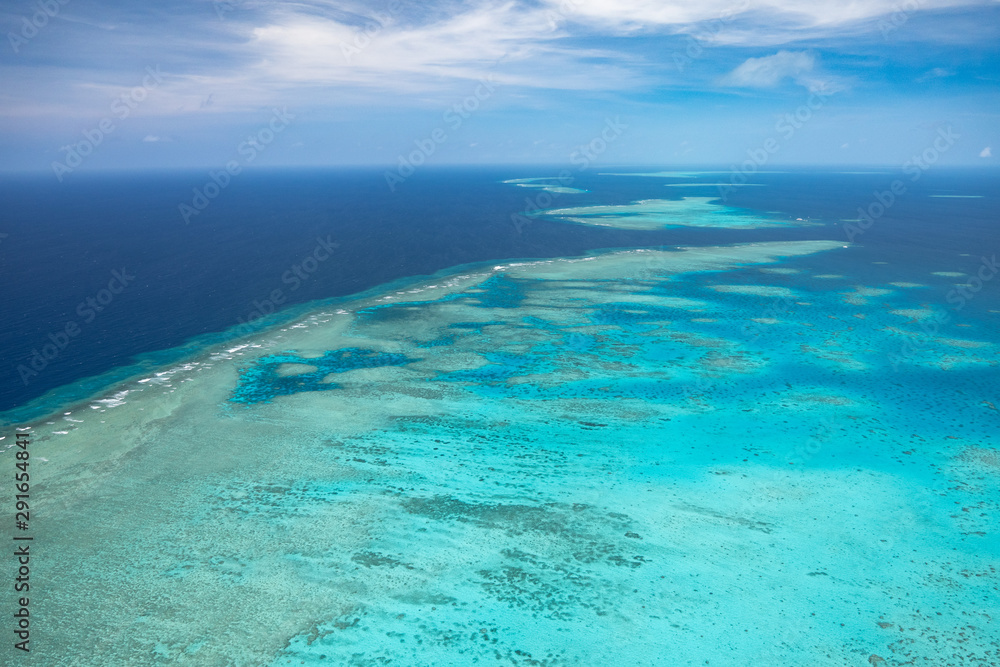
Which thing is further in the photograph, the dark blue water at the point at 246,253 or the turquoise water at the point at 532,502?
the dark blue water at the point at 246,253

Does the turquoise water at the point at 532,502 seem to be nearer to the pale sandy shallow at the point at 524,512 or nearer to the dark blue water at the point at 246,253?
the pale sandy shallow at the point at 524,512

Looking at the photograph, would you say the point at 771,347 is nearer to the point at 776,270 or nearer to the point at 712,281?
the point at 712,281

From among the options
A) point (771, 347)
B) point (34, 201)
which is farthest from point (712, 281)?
point (34, 201)

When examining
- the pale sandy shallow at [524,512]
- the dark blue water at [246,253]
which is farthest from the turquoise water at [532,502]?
the dark blue water at [246,253]

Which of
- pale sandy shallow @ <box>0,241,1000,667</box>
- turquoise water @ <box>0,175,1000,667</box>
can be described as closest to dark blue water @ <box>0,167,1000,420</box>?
turquoise water @ <box>0,175,1000,667</box>

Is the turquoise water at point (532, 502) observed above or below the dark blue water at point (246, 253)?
below
